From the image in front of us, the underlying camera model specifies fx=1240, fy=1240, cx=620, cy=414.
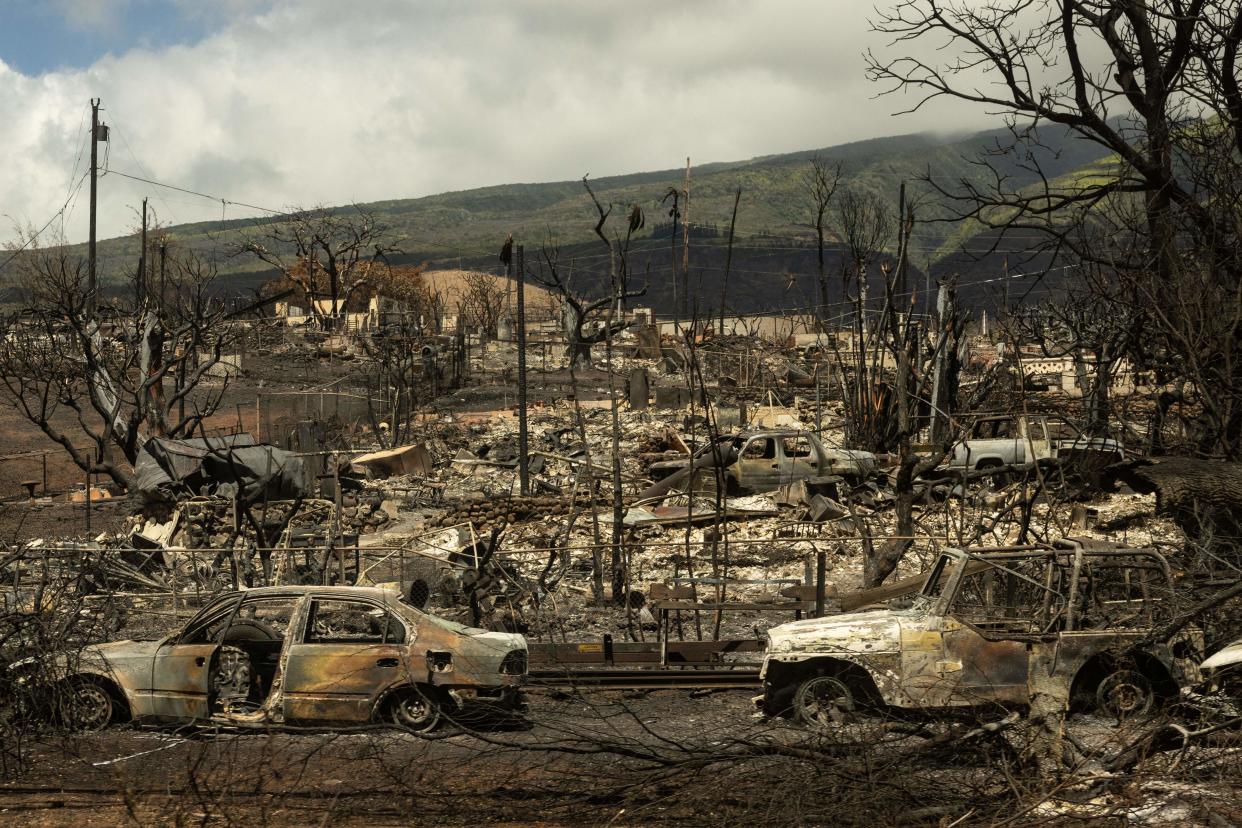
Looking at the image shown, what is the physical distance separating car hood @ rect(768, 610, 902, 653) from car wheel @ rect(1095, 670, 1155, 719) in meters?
1.50

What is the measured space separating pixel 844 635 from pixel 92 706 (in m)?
5.89

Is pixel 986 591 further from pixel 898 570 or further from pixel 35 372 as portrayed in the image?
pixel 35 372

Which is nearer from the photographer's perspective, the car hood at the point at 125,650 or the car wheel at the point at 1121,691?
the car wheel at the point at 1121,691

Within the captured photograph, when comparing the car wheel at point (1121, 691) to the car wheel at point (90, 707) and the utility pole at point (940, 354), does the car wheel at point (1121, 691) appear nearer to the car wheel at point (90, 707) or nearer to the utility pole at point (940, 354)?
the car wheel at point (90, 707)

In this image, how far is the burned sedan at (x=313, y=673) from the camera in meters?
9.62

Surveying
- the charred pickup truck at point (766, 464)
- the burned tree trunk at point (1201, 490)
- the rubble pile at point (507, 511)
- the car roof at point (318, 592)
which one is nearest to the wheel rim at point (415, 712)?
the car roof at point (318, 592)

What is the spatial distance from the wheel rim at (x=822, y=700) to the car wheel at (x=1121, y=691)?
1823mm

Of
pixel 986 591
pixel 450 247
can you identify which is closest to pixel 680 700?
pixel 986 591

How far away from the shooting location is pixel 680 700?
1111cm

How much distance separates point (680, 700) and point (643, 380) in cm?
2393

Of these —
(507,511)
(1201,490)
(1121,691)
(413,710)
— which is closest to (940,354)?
(507,511)

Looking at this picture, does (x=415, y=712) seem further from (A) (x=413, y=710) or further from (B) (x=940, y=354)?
(B) (x=940, y=354)

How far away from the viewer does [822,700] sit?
9453 mm

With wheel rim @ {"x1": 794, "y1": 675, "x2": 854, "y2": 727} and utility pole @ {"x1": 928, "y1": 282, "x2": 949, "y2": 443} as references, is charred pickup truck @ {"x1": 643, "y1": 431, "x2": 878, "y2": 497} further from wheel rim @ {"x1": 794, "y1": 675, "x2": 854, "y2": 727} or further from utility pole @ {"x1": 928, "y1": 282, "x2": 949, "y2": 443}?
wheel rim @ {"x1": 794, "y1": 675, "x2": 854, "y2": 727}
